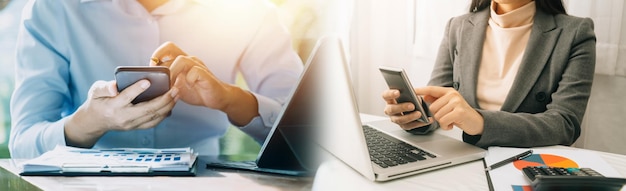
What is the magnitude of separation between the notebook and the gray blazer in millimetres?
295

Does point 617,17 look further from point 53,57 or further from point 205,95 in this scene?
point 53,57

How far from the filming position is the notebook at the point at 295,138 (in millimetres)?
641

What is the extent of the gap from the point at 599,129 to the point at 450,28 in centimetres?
49

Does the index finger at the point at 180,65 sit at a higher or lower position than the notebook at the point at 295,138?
higher

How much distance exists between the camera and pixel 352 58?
5.64ft

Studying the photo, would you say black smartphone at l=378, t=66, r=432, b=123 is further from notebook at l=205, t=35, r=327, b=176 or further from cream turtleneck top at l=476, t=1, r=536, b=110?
cream turtleneck top at l=476, t=1, r=536, b=110

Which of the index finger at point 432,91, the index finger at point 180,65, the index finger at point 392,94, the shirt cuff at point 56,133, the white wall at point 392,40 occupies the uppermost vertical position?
the index finger at point 180,65

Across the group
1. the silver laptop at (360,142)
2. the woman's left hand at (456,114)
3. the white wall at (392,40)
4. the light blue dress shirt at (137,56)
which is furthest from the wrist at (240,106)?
Answer: the white wall at (392,40)

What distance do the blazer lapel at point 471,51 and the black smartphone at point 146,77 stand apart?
70 cm

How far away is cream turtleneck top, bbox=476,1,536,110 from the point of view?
108 cm

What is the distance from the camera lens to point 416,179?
2.11ft

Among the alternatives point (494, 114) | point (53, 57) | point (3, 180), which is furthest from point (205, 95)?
point (494, 114)

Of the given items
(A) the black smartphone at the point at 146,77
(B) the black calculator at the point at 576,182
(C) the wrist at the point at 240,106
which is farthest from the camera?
(C) the wrist at the point at 240,106

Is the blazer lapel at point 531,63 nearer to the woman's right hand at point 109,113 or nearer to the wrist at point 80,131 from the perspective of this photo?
the woman's right hand at point 109,113
